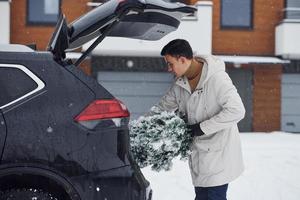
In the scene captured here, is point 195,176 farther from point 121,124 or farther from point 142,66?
point 142,66

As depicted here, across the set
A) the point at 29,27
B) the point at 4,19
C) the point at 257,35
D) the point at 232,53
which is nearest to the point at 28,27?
the point at 29,27

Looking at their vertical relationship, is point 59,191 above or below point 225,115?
below

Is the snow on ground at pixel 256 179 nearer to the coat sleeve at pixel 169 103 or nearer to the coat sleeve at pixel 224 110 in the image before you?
the coat sleeve at pixel 169 103

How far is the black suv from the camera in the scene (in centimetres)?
304

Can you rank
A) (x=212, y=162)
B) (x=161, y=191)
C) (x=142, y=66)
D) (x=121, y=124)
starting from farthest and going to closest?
(x=142, y=66)
(x=161, y=191)
(x=212, y=162)
(x=121, y=124)

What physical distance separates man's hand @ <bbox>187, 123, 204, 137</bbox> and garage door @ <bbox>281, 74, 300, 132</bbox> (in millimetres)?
13783

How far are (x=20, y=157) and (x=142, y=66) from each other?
13.4 m

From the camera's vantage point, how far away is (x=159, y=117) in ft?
13.4

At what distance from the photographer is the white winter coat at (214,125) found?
3764mm

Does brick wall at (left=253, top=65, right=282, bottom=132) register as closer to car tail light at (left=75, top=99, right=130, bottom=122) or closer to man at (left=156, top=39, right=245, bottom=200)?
man at (left=156, top=39, right=245, bottom=200)

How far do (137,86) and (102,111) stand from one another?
13336 mm

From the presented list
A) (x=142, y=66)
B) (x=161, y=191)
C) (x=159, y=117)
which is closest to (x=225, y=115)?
(x=159, y=117)

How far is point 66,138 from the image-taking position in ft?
10.2

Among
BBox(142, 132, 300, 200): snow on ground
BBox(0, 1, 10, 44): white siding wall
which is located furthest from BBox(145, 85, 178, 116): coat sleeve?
BBox(0, 1, 10, 44): white siding wall
